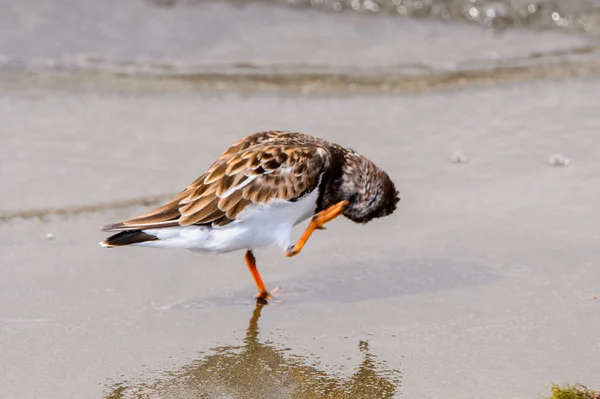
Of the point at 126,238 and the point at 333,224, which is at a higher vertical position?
the point at 126,238

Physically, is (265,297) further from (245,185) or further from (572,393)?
(572,393)

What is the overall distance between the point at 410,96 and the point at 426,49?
169cm

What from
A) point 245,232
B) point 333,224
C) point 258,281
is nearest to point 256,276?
point 258,281

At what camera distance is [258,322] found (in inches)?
184

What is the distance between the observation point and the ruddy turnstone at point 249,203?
15.5 ft

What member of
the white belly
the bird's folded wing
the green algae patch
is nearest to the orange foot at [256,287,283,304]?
the white belly

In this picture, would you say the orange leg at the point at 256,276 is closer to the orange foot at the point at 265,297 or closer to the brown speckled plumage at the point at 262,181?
the orange foot at the point at 265,297

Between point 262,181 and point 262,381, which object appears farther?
point 262,181

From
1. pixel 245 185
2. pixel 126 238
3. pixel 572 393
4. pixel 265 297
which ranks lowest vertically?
pixel 265 297

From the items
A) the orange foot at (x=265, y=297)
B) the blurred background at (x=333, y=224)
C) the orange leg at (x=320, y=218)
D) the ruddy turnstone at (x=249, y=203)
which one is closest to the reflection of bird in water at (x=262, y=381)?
the blurred background at (x=333, y=224)

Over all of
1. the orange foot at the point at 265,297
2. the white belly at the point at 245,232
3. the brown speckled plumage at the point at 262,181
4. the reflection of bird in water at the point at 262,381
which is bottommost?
the orange foot at the point at 265,297

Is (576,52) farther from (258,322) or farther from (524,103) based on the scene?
(258,322)

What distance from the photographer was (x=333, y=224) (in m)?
5.79

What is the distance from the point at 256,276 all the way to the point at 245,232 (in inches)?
10.5
